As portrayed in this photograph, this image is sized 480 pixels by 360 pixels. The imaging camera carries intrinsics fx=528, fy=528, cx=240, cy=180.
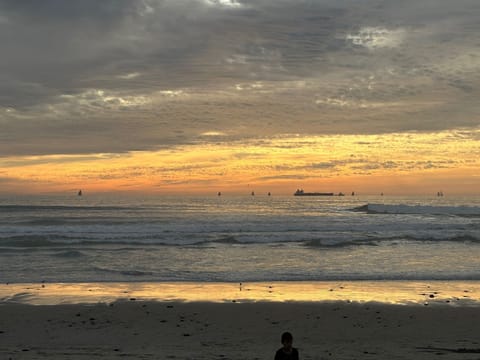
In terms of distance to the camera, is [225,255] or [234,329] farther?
[225,255]

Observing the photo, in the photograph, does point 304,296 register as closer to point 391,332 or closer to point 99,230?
point 391,332

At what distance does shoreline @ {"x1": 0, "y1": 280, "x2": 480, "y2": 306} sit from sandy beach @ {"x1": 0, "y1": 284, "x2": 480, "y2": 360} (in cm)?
41

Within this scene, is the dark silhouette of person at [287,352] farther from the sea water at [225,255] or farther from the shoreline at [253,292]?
the sea water at [225,255]

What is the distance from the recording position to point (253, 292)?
1460 cm

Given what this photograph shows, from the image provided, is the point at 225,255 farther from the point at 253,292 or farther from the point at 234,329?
the point at 234,329

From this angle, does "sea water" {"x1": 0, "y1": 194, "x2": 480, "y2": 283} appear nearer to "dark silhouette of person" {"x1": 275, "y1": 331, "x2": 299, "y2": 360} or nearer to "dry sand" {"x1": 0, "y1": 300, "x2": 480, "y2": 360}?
"dry sand" {"x1": 0, "y1": 300, "x2": 480, "y2": 360}

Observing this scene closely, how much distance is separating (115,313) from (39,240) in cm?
2002

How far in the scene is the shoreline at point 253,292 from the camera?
44.0ft

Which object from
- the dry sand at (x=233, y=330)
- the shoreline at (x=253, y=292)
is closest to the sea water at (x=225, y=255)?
the shoreline at (x=253, y=292)

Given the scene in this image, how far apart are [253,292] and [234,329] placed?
156 inches

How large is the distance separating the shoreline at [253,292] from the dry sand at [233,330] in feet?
2.02

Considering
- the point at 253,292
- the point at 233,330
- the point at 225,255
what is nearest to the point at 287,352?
the point at 233,330

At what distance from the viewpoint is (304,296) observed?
45.7 ft

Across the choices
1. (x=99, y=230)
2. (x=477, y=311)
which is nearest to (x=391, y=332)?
(x=477, y=311)
